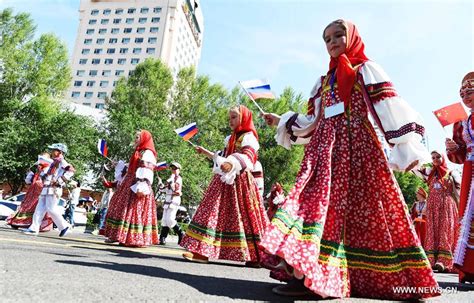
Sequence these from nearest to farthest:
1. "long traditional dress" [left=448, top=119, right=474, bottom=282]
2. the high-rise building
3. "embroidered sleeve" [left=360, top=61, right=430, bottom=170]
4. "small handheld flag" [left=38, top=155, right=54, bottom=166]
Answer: "embroidered sleeve" [left=360, top=61, right=430, bottom=170], "long traditional dress" [left=448, top=119, right=474, bottom=282], "small handheld flag" [left=38, top=155, right=54, bottom=166], the high-rise building

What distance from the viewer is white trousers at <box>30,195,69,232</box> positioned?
800 centimetres

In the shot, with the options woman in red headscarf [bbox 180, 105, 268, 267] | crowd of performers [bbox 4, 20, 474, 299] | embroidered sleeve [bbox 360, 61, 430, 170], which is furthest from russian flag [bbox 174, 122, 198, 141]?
embroidered sleeve [bbox 360, 61, 430, 170]

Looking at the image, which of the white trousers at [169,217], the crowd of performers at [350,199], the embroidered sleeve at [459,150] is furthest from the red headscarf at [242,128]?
the white trousers at [169,217]

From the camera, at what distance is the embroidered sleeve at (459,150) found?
189 inches

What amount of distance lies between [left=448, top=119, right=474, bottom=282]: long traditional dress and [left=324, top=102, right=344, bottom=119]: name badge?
7.82 feet

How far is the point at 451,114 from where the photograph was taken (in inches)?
201

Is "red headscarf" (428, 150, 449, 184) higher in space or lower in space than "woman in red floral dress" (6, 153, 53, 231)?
higher

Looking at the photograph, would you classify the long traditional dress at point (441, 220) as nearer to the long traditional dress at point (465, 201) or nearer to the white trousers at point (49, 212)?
the long traditional dress at point (465, 201)

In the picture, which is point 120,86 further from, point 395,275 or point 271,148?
point 395,275

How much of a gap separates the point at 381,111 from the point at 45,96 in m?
28.3

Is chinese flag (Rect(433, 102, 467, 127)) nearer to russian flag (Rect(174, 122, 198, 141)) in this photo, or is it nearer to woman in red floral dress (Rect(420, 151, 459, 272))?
woman in red floral dress (Rect(420, 151, 459, 272))

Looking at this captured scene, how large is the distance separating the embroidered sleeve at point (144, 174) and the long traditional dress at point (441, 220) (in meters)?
5.13

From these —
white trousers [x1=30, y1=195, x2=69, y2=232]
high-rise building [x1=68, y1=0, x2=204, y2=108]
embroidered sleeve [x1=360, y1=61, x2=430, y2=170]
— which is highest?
high-rise building [x1=68, y1=0, x2=204, y2=108]

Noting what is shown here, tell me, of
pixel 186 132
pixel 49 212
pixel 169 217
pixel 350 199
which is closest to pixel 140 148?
pixel 186 132
